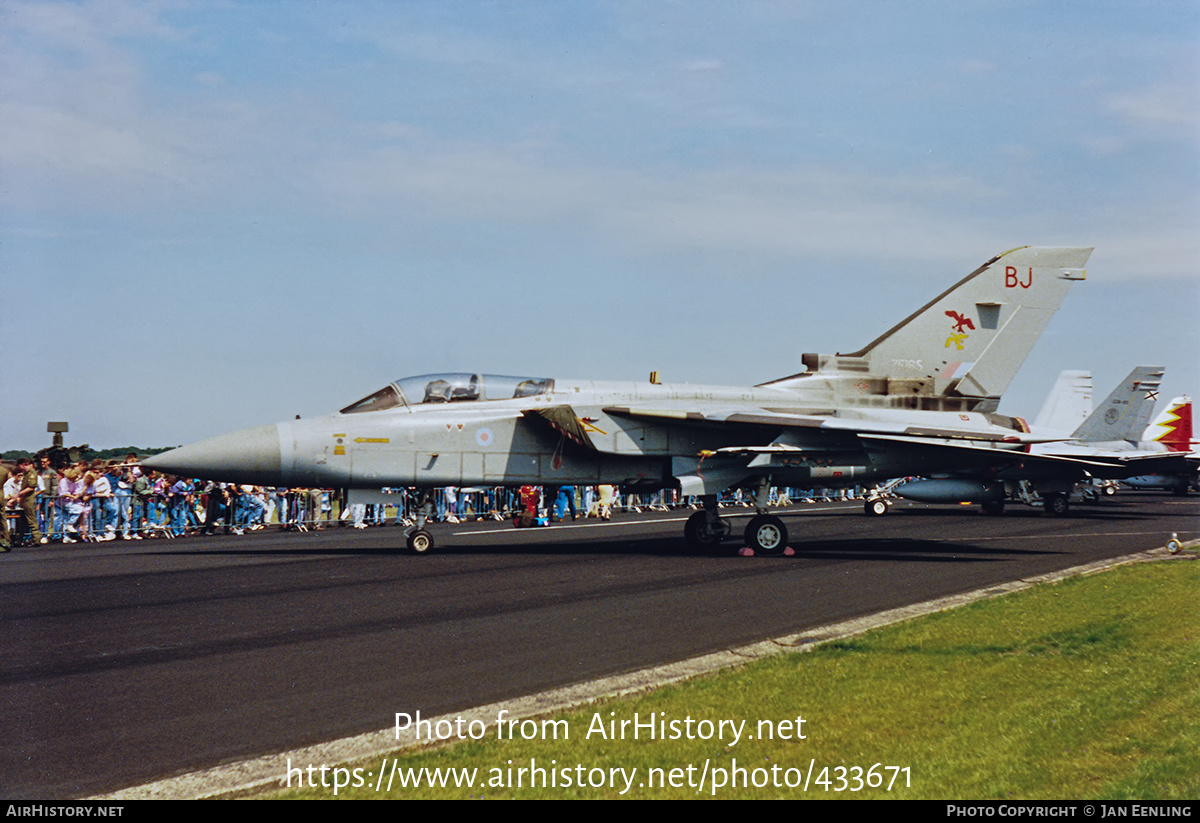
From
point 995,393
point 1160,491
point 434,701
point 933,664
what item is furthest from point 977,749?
point 1160,491

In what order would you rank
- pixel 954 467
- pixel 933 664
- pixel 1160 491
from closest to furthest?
pixel 933 664, pixel 954 467, pixel 1160 491

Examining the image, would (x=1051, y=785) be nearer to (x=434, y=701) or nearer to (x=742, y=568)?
(x=434, y=701)

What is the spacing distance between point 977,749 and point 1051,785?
24.3 inches

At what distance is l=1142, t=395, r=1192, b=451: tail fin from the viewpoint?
128 ft

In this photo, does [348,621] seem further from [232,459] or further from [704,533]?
[704,533]

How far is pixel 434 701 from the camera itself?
23.1 ft

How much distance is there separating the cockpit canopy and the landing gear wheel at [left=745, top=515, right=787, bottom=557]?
4.50m

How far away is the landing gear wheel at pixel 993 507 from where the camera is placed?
3123 centimetres

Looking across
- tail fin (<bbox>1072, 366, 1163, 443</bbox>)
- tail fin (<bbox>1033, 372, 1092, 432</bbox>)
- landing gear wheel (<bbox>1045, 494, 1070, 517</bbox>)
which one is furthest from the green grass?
tail fin (<bbox>1033, 372, 1092, 432</bbox>)

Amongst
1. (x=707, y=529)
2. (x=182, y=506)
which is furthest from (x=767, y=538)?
(x=182, y=506)

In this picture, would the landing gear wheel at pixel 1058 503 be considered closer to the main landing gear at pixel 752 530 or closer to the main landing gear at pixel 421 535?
the main landing gear at pixel 752 530

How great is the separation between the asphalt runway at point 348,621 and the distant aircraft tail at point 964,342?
3126 millimetres

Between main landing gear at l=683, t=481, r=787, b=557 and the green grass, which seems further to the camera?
main landing gear at l=683, t=481, r=787, b=557

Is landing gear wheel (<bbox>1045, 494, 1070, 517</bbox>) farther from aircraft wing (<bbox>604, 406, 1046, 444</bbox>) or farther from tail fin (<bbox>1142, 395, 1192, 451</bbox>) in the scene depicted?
aircraft wing (<bbox>604, 406, 1046, 444</bbox>)
